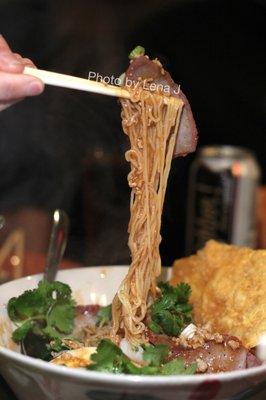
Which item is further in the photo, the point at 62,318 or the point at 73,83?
the point at 62,318

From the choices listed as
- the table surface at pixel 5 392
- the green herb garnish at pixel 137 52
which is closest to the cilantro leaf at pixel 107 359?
the table surface at pixel 5 392

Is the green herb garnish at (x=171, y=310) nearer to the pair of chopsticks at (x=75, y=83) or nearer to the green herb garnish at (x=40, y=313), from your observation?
the green herb garnish at (x=40, y=313)

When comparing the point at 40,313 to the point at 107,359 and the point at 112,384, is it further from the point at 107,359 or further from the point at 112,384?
the point at 112,384

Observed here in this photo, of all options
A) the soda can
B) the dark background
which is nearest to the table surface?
the dark background

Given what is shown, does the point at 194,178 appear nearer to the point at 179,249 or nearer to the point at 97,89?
the point at 179,249

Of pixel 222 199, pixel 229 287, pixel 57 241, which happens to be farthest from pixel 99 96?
pixel 222 199
